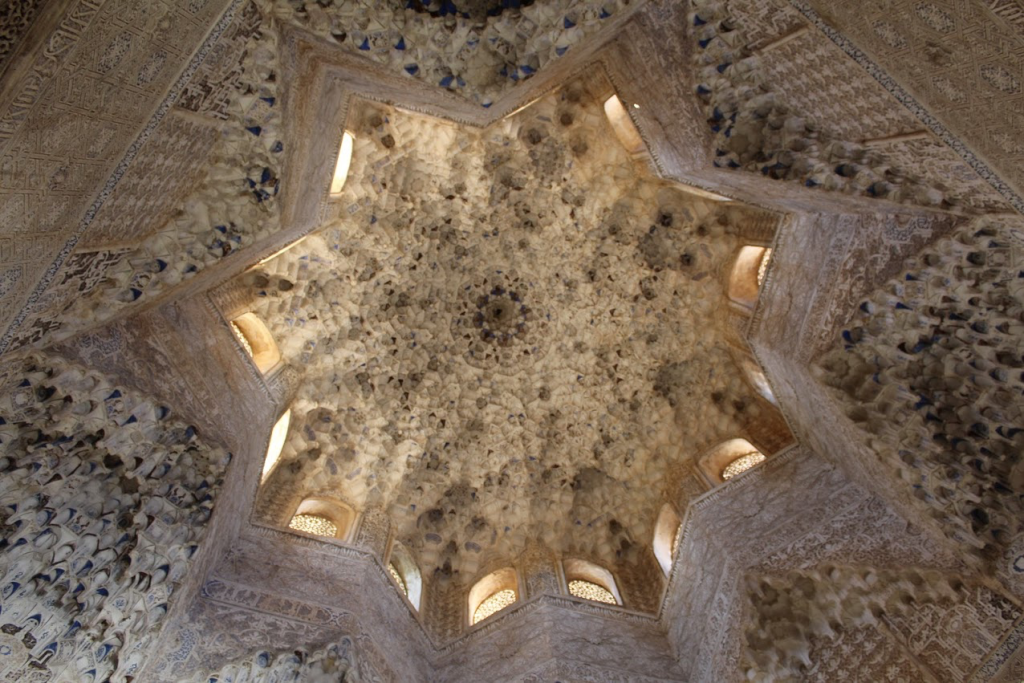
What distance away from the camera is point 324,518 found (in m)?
8.11

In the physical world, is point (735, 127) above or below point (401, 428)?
above

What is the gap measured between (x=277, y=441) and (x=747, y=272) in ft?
18.5

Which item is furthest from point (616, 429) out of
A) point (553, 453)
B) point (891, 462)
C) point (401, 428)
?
point (891, 462)

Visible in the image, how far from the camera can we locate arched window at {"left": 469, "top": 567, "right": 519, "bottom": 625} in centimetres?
811

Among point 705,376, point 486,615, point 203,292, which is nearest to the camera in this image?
point 203,292

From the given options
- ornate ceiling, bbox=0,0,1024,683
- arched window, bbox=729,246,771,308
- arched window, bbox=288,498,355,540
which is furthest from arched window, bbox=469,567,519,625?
arched window, bbox=729,246,771,308

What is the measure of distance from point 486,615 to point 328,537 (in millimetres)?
1982

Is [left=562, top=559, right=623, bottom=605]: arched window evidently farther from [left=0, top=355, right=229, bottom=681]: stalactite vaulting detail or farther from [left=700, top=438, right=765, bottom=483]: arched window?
[left=0, top=355, right=229, bottom=681]: stalactite vaulting detail

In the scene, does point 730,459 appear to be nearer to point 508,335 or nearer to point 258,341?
point 508,335

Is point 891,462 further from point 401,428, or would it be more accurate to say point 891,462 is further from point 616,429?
point 401,428

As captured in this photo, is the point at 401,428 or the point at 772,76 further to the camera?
the point at 401,428

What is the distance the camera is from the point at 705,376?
9.05m

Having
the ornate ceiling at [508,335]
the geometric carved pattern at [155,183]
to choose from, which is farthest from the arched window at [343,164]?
the geometric carved pattern at [155,183]

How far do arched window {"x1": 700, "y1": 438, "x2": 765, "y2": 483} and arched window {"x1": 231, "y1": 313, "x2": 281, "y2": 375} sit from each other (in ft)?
16.5
